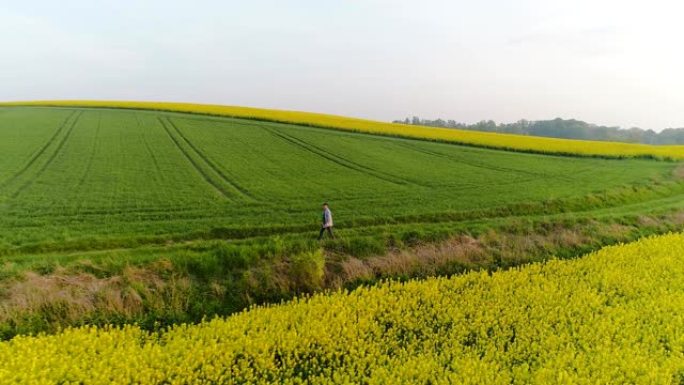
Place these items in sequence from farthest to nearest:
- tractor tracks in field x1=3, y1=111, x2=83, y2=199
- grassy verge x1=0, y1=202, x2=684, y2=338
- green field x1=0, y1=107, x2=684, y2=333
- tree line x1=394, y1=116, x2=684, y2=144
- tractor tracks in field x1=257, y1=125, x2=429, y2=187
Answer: tree line x1=394, y1=116, x2=684, y2=144, tractor tracks in field x1=257, y1=125, x2=429, y2=187, tractor tracks in field x1=3, y1=111, x2=83, y2=199, green field x1=0, y1=107, x2=684, y2=333, grassy verge x1=0, y1=202, x2=684, y2=338

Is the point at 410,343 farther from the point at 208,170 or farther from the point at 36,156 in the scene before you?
the point at 36,156

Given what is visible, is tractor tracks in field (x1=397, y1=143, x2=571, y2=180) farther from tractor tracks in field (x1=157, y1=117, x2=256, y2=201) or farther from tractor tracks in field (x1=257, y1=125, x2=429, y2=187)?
tractor tracks in field (x1=157, y1=117, x2=256, y2=201)

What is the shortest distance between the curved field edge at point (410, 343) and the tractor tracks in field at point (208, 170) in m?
12.5

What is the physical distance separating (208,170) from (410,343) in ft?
67.2

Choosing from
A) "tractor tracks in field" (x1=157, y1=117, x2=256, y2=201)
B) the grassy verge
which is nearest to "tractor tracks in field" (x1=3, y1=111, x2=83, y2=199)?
"tractor tracks in field" (x1=157, y1=117, x2=256, y2=201)

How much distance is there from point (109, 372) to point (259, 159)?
76.6 ft

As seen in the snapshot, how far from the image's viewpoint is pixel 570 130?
129000 millimetres

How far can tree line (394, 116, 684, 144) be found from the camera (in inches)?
4941

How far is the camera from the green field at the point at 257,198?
13383 mm

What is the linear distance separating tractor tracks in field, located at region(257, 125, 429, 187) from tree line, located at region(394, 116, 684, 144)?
94200 millimetres

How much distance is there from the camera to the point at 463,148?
Answer: 38.9 m

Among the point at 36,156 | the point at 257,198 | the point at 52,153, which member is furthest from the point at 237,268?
the point at 52,153

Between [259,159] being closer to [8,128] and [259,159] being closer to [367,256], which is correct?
[367,256]

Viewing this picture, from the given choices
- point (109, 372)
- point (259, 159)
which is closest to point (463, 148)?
point (259, 159)
